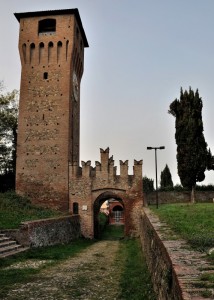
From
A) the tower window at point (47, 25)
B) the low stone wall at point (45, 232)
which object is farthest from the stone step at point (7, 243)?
the tower window at point (47, 25)

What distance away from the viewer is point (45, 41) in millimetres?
28016

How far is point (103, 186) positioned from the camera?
26328 mm

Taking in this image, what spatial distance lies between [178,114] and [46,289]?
27.4 m

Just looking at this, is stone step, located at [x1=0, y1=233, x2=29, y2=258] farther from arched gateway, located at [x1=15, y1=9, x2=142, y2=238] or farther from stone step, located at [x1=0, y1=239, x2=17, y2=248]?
arched gateway, located at [x1=15, y1=9, x2=142, y2=238]

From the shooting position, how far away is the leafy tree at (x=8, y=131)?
102 ft

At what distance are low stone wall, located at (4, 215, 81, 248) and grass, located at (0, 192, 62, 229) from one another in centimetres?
74

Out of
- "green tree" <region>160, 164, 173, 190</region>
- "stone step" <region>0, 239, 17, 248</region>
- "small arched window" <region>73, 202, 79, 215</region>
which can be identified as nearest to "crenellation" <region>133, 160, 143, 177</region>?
"small arched window" <region>73, 202, 79, 215</region>

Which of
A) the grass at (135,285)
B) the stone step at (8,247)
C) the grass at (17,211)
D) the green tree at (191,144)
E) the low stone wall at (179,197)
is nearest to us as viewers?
the grass at (135,285)

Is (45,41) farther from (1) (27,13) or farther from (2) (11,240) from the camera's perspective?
(2) (11,240)

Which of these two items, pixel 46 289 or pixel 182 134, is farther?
pixel 182 134

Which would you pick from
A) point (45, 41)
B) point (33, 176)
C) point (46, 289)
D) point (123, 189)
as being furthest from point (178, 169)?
point (46, 289)

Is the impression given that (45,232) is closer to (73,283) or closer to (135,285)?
(73,283)

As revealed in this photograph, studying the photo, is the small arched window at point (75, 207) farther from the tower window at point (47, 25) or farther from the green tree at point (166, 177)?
the green tree at point (166, 177)

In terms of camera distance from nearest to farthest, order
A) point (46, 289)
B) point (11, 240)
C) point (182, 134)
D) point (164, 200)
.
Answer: point (46, 289), point (11, 240), point (182, 134), point (164, 200)
